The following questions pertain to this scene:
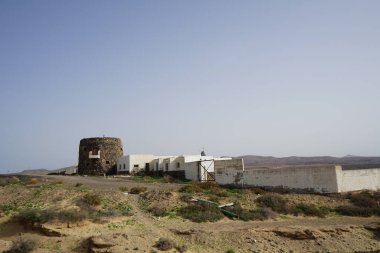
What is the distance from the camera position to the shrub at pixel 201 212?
19.2m

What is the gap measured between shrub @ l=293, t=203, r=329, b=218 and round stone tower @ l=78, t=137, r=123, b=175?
28.7 metres

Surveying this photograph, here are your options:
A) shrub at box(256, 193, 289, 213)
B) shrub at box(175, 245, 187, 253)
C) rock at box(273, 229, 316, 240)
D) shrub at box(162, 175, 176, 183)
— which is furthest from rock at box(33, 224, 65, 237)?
shrub at box(162, 175, 176, 183)

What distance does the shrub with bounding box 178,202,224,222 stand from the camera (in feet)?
63.0

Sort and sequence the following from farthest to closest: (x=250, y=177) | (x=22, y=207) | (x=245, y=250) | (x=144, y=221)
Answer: (x=250, y=177)
(x=22, y=207)
(x=144, y=221)
(x=245, y=250)

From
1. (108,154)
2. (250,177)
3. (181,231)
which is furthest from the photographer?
(108,154)

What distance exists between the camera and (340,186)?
22.6 m

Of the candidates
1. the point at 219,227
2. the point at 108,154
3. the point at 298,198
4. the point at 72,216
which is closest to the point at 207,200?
the point at 219,227

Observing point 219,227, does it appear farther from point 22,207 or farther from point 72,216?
point 22,207

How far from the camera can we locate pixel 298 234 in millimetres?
17125

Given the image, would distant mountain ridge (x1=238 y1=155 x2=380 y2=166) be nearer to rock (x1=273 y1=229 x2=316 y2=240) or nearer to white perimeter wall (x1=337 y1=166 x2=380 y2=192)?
white perimeter wall (x1=337 y1=166 x2=380 y2=192)

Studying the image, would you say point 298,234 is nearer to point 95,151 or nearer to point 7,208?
point 7,208

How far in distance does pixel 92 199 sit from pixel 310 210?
13.1 metres

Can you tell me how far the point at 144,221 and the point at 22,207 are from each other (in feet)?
24.8

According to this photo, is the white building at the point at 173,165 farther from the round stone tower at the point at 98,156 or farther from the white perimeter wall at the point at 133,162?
the round stone tower at the point at 98,156
